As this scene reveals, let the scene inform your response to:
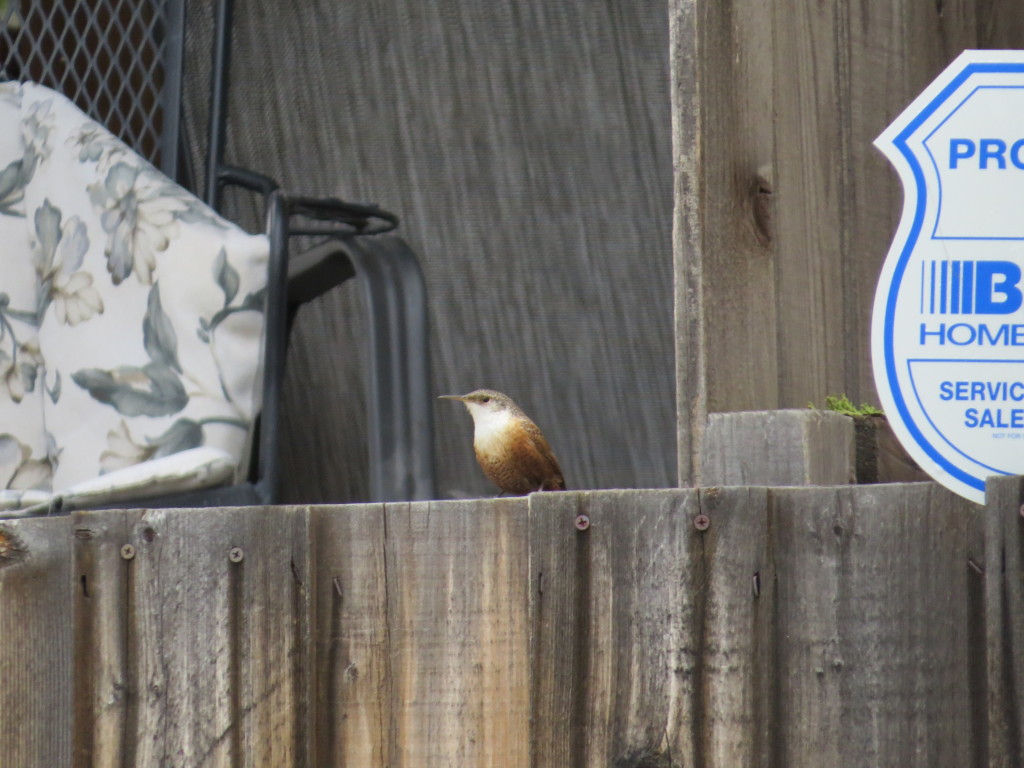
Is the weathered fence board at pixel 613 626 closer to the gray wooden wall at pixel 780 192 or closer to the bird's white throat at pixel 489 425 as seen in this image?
the gray wooden wall at pixel 780 192

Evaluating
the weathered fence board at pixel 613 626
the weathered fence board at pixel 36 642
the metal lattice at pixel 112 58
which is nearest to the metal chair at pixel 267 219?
the metal lattice at pixel 112 58

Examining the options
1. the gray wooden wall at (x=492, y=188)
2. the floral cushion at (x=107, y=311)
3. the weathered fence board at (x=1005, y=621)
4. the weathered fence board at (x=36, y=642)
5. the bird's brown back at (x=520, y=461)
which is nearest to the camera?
the weathered fence board at (x=1005, y=621)

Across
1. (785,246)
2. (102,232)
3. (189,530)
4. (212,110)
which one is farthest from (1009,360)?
(212,110)

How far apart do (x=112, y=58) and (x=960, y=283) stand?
1940mm

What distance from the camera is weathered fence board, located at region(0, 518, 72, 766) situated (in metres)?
1.36

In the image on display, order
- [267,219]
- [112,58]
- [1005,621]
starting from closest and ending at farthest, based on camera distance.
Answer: [1005,621] → [267,219] → [112,58]

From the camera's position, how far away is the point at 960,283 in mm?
1168

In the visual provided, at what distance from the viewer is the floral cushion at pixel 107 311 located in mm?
2301

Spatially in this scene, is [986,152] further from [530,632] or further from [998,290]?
[530,632]

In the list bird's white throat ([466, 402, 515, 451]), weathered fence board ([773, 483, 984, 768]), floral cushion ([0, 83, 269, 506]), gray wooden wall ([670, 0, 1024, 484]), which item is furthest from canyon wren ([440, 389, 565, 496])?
weathered fence board ([773, 483, 984, 768])

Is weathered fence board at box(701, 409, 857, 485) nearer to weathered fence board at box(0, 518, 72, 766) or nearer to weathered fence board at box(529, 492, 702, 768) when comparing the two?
weathered fence board at box(529, 492, 702, 768)

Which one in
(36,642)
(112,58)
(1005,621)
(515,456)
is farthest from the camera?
(112,58)

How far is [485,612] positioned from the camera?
4.14 feet

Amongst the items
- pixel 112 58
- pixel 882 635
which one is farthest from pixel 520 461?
pixel 112 58
